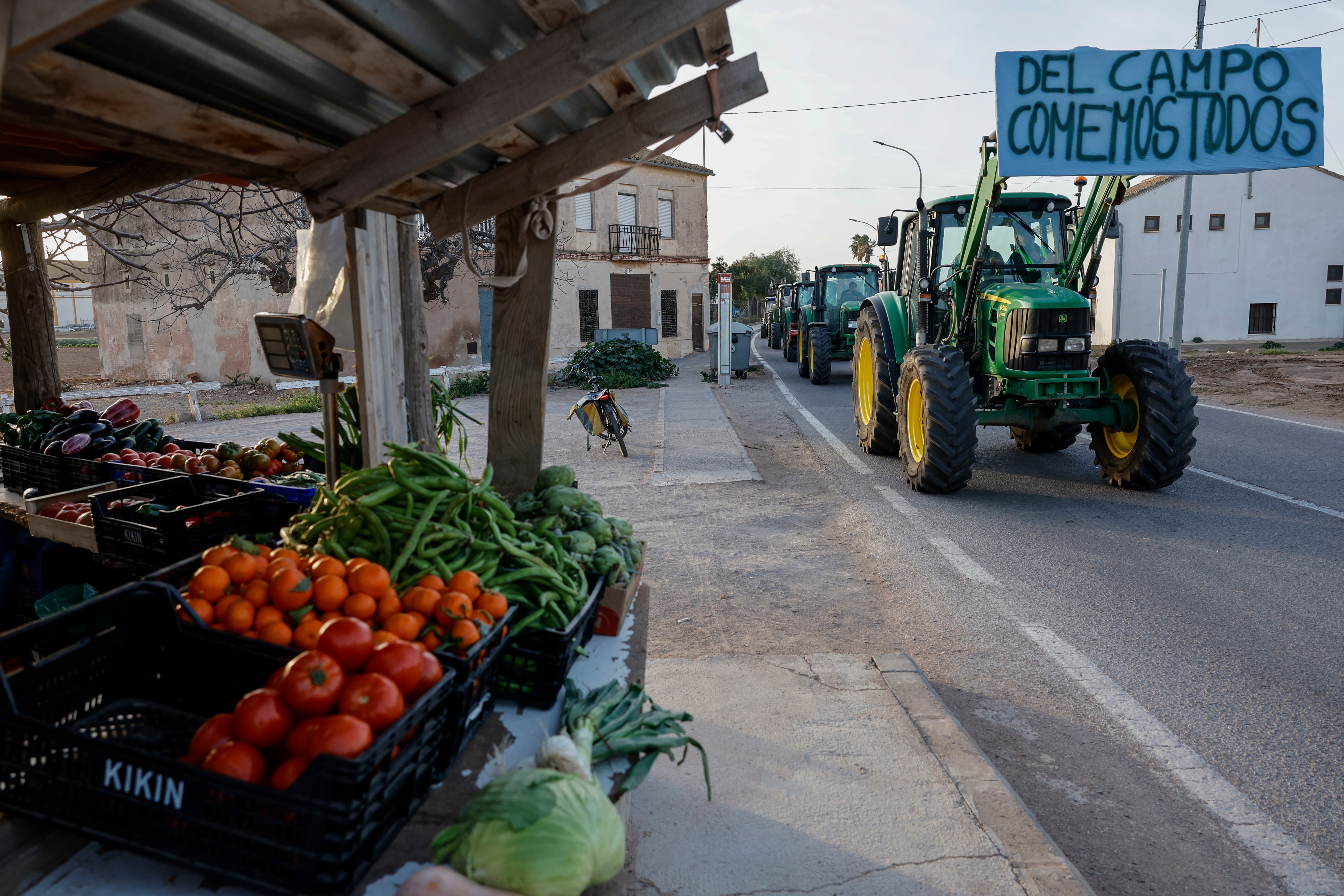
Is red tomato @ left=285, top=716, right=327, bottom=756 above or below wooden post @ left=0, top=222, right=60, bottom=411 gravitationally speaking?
below

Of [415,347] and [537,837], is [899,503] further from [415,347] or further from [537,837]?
[537,837]

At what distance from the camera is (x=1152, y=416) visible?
7504mm

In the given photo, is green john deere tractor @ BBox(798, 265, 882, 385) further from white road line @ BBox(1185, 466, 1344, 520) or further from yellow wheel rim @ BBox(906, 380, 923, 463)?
white road line @ BBox(1185, 466, 1344, 520)

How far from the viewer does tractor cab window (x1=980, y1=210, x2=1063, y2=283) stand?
9234 millimetres

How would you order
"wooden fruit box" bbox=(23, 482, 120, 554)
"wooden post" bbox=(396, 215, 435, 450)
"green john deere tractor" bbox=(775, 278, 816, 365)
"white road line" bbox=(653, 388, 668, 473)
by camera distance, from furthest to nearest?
1. "green john deere tractor" bbox=(775, 278, 816, 365)
2. "white road line" bbox=(653, 388, 668, 473)
3. "wooden post" bbox=(396, 215, 435, 450)
4. "wooden fruit box" bbox=(23, 482, 120, 554)

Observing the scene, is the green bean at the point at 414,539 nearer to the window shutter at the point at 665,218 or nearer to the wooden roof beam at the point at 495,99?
the wooden roof beam at the point at 495,99

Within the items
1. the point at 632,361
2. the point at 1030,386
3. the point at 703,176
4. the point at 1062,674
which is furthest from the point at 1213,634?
the point at 703,176

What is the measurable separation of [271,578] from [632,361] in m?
21.7

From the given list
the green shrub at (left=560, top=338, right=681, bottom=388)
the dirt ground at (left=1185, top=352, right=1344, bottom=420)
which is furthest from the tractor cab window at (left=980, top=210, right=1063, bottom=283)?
the green shrub at (left=560, top=338, right=681, bottom=388)

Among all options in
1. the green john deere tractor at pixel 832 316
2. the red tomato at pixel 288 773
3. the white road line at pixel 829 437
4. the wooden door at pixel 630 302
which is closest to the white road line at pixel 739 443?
the white road line at pixel 829 437

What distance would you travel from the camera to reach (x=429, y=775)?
82.4 inches

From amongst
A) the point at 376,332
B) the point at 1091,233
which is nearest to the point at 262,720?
the point at 376,332

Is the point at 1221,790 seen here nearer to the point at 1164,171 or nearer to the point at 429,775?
the point at 429,775

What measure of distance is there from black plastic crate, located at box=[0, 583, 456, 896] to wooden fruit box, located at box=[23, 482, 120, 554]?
2.13 m
